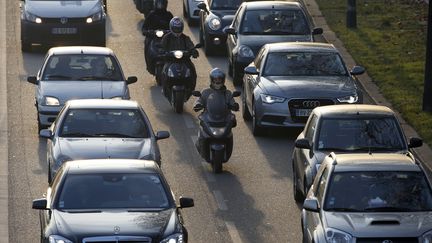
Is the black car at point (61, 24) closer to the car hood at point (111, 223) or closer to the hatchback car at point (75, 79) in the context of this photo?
the hatchback car at point (75, 79)

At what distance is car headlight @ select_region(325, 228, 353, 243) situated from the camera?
57.3 ft

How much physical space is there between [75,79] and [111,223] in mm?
11095

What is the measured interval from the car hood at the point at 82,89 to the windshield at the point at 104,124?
4076 mm

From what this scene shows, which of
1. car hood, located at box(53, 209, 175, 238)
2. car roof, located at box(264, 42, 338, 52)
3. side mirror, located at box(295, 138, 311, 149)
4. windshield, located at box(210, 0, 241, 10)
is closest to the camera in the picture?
car hood, located at box(53, 209, 175, 238)

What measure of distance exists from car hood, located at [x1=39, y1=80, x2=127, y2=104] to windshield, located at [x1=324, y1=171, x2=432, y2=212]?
9608 mm

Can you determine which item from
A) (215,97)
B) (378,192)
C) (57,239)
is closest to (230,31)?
(215,97)

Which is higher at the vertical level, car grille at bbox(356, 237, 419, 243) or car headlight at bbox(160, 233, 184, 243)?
car grille at bbox(356, 237, 419, 243)

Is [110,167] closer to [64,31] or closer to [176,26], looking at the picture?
[176,26]

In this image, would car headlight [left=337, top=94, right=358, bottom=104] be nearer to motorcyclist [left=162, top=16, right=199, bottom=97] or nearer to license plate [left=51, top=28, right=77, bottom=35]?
A: motorcyclist [left=162, top=16, right=199, bottom=97]

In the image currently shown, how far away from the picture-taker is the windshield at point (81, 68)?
93.5 feet

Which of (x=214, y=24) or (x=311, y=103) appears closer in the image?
(x=311, y=103)

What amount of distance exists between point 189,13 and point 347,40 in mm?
5061

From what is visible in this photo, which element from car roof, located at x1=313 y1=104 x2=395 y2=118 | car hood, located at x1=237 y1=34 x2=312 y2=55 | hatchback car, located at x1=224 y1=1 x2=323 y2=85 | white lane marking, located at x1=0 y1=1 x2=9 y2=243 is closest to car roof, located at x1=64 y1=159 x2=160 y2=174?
white lane marking, located at x1=0 y1=1 x2=9 y2=243

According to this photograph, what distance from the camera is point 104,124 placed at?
23203 millimetres
